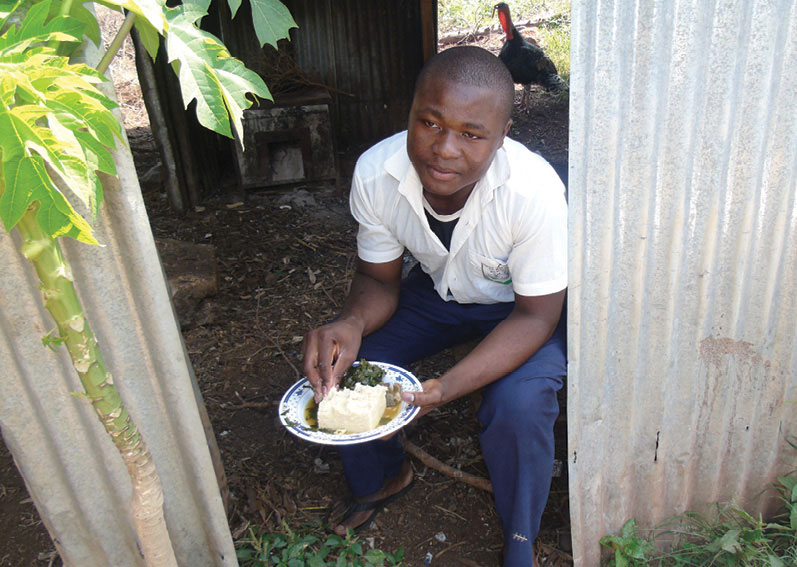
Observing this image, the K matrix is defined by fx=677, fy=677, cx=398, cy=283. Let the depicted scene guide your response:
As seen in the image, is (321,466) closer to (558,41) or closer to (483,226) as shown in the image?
(483,226)

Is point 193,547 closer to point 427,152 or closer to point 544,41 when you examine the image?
point 427,152

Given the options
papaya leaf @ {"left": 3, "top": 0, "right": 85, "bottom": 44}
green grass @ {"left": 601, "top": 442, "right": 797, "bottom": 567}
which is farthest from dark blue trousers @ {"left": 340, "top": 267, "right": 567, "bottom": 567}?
papaya leaf @ {"left": 3, "top": 0, "right": 85, "bottom": 44}

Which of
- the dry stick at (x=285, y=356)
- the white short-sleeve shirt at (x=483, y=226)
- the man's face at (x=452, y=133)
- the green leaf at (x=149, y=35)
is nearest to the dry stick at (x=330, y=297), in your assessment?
the dry stick at (x=285, y=356)

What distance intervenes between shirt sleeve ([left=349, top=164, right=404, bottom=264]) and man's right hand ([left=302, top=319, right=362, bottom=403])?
30cm

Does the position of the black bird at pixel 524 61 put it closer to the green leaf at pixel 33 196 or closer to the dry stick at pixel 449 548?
the dry stick at pixel 449 548

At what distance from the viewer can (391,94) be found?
6777 millimetres

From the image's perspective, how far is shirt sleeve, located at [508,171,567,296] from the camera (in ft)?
7.40

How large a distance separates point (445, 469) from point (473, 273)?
0.86 meters

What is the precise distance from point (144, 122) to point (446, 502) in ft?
20.7

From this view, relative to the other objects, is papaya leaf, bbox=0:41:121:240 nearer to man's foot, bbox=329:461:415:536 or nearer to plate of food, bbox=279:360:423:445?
plate of food, bbox=279:360:423:445

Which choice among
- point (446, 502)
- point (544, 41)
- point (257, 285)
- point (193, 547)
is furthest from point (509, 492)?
point (544, 41)

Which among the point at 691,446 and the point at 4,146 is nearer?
the point at 4,146

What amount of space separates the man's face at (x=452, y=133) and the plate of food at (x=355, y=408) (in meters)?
0.66

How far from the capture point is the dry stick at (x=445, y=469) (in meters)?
2.75
